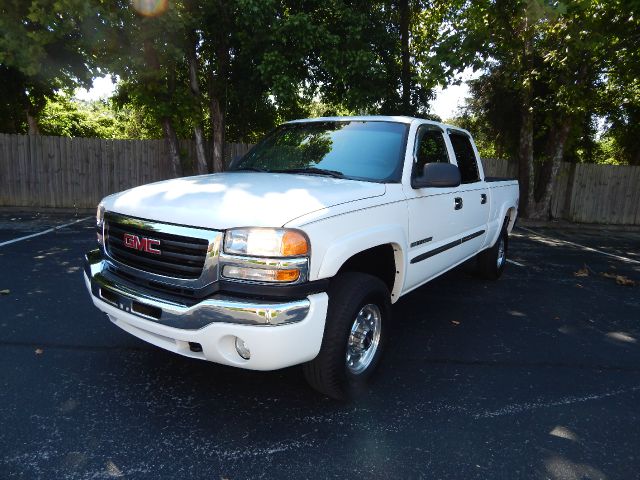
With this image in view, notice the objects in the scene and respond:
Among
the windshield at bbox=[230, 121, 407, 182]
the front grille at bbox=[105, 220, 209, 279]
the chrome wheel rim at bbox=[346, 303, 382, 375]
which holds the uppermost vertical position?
the windshield at bbox=[230, 121, 407, 182]

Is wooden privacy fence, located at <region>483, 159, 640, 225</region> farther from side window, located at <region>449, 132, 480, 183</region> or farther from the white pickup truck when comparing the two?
the white pickup truck

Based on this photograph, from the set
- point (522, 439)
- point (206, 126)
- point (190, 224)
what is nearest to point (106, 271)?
point (190, 224)

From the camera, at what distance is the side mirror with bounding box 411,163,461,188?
3418 mm

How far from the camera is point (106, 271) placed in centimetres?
311

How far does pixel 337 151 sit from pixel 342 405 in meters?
2.00

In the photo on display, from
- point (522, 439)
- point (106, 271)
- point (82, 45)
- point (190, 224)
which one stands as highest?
point (82, 45)

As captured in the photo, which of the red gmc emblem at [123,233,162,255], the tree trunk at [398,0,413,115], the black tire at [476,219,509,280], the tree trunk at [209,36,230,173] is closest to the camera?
the red gmc emblem at [123,233,162,255]

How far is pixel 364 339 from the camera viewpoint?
3281 millimetres

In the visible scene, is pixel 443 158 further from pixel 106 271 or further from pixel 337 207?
pixel 106 271

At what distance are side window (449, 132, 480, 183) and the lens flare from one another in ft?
25.6

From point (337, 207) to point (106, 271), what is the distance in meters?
1.65

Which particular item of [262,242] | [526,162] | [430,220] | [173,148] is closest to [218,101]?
[173,148]

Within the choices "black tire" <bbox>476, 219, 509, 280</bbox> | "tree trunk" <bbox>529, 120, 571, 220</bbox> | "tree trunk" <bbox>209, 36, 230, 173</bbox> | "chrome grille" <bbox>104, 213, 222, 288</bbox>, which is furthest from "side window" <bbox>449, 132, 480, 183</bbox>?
"tree trunk" <bbox>529, 120, 571, 220</bbox>

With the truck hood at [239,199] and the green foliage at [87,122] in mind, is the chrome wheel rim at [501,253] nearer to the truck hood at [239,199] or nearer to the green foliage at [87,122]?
the truck hood at [239,199]
